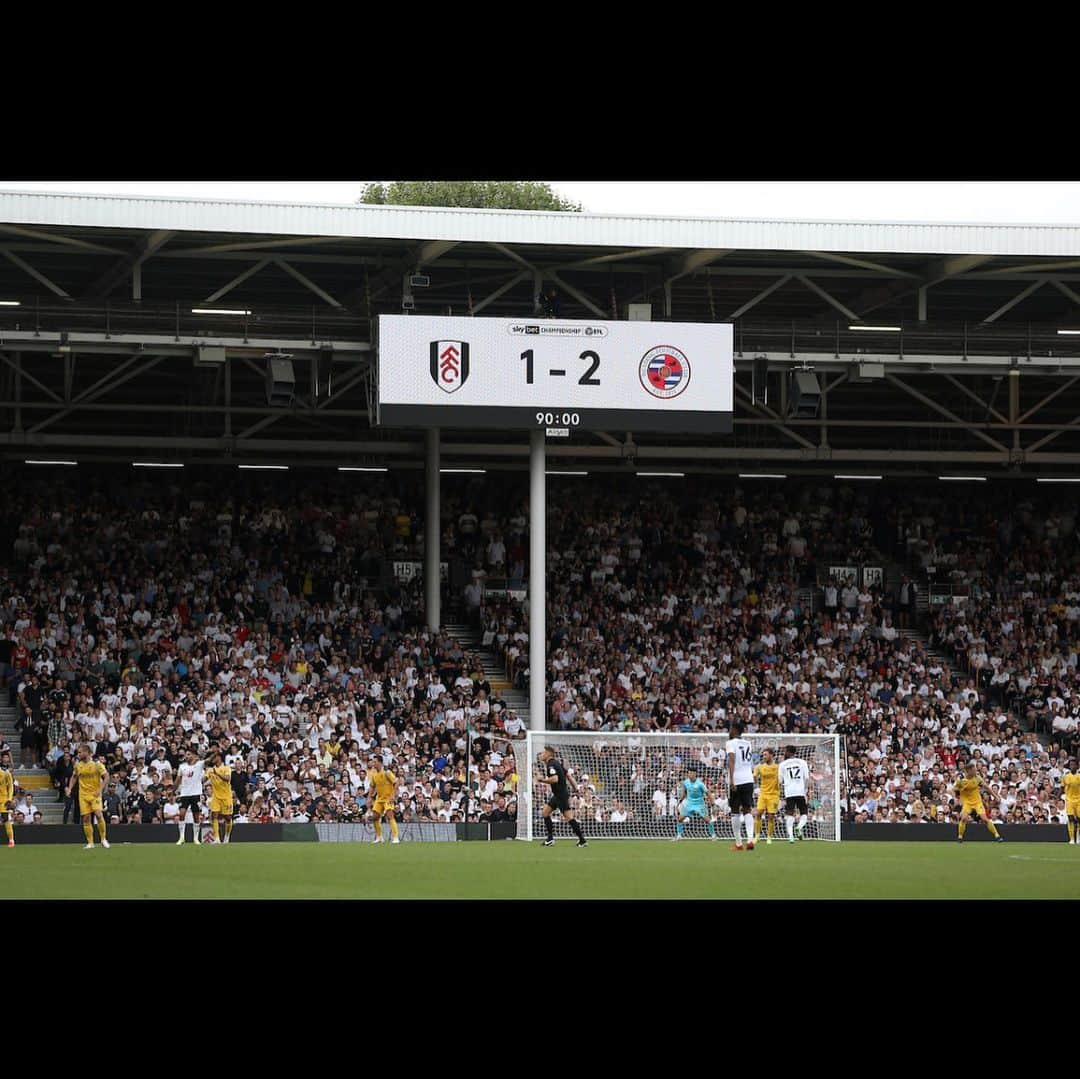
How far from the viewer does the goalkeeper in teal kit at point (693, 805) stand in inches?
1194

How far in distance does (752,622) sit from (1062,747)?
7.38 m

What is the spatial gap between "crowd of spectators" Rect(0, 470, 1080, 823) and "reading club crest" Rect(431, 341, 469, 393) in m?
6.86

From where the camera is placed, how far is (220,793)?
29422 mm

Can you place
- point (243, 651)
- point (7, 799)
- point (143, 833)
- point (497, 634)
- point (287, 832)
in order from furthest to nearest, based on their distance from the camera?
point (497, 634)
point (243, 651)
point (287, 832)
point (143, 833)
point (7, 799)

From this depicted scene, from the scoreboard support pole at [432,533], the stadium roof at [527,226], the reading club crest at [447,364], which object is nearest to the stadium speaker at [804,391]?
the stadium roof at [527,226]

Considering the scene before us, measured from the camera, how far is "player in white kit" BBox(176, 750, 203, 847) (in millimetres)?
29984

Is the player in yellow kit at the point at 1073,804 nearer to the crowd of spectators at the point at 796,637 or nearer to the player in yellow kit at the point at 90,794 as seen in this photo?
the crowd of spectators at the point at 796,637

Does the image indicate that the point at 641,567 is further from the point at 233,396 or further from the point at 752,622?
the point at 233,396

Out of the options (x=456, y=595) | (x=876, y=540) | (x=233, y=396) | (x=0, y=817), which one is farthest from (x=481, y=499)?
(x=0, y=817)

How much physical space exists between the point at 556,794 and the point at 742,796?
3.24 meters

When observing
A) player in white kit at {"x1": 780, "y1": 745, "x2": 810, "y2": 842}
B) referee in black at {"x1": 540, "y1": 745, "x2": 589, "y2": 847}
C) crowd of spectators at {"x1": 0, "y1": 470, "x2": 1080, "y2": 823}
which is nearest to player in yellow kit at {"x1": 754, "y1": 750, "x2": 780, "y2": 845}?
player in white kit at {"x1": 780, "y1": 745, "x2": 810, "y2": 842}

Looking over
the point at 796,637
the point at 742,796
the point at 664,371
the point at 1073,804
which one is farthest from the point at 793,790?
the point at 796,637

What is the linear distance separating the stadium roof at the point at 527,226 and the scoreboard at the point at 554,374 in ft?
5.24

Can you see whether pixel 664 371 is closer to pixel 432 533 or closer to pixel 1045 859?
pixel 432 533
